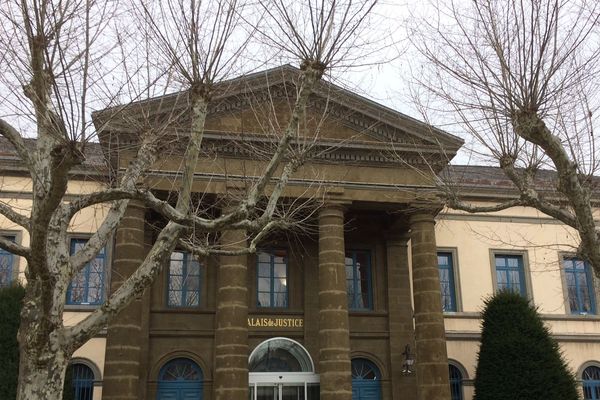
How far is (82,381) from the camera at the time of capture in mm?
21500

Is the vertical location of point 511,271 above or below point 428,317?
above

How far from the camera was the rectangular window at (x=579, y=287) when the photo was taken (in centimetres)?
2655

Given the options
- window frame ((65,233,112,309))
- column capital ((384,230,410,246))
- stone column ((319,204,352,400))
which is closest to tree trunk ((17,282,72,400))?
stone column ((319,204,352,400))

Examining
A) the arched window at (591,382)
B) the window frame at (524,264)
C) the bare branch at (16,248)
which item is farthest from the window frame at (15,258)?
the arched window at (591,382)

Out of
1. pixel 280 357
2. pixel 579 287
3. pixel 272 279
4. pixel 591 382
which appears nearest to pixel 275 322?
pixel 280 357

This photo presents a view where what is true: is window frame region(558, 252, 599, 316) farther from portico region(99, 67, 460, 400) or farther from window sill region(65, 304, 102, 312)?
window sill region(65, 304, 102, 312)

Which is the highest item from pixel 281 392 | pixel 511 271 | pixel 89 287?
pixel 511 271

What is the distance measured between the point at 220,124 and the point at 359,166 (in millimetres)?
4325

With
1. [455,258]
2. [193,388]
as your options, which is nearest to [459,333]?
[455,258]

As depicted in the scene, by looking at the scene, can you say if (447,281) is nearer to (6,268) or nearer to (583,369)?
(583,369)

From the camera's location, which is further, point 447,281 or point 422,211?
point 447,281

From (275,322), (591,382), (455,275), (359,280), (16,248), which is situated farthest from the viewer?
(455,275)

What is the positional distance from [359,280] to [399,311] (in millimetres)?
1696

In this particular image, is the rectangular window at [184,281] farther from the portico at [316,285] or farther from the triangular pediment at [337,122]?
the triangular pediment at [337,122]
